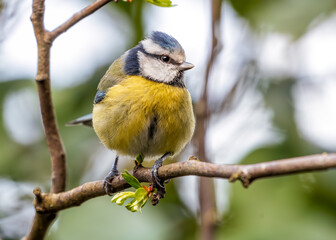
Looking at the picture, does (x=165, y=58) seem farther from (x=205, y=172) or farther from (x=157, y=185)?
(x=205, y=172)

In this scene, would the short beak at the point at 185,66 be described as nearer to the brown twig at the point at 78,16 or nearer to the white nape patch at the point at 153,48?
the white nape patch at the point at 153,48

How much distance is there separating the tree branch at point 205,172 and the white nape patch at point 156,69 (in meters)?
0.68

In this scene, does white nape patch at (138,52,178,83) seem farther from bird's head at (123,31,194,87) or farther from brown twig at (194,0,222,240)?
brown twig at (194,0,222,240)

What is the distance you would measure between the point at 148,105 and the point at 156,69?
0.31 meters

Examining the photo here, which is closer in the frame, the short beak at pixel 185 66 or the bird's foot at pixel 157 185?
the bird's foot at pixel 157 185

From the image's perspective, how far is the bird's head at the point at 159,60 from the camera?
Result: 7.10 ft

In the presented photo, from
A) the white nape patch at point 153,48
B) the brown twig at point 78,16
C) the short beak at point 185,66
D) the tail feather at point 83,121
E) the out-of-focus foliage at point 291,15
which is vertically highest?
the brown twig at point 78,16

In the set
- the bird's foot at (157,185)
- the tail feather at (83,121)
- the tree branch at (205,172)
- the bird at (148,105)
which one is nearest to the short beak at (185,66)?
the bird at (148,105)

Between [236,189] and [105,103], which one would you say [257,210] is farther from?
[105,103]

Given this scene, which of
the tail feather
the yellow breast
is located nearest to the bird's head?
the yellow breast

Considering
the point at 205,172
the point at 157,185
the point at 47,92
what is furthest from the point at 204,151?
the point at 205,172

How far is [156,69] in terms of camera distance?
220 cm

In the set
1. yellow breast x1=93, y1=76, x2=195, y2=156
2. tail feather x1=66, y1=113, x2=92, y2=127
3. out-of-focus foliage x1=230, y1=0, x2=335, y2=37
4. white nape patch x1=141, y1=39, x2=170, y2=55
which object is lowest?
tail feather x1=66, y1=113, x2=92, y2=127

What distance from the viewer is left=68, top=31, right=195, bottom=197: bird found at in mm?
1938
